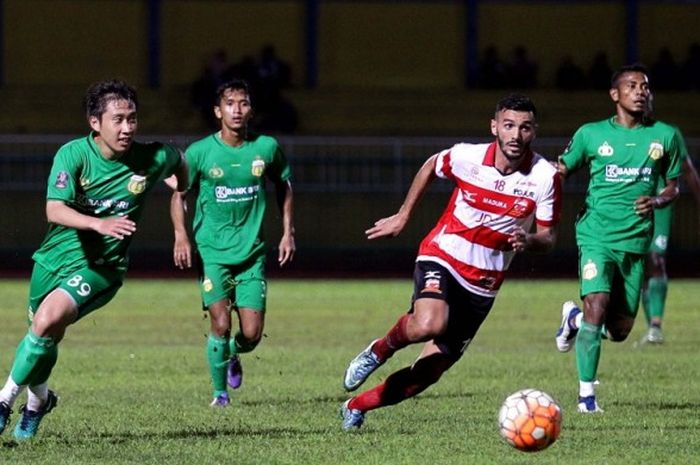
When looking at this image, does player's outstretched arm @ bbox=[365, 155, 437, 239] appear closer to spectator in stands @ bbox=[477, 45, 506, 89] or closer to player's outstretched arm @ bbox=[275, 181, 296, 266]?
player's outstretched arm @ bbox=[275, 181, 296, 266]

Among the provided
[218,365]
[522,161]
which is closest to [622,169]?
[522,161]

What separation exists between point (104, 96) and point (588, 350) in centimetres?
379

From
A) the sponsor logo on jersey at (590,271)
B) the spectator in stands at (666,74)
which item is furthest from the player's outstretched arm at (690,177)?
the spectator in stands at (666,74)

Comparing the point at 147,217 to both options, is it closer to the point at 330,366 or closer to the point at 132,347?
the point at 132,347

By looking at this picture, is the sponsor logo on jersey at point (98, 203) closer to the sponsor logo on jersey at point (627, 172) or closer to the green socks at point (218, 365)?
the green socks at point (218, 365)

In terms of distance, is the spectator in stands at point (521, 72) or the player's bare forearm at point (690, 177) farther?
the spectator in stands at point (521, 72)

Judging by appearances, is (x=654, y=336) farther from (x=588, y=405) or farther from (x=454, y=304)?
Answer: (x=454, y=304)

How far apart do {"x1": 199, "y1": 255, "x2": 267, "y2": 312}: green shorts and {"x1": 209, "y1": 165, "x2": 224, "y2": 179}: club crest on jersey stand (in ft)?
2.05

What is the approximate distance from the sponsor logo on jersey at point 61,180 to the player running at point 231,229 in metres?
2.64

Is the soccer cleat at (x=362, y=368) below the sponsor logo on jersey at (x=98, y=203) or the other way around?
below

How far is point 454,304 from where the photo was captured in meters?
9.41

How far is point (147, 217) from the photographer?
2803 cm

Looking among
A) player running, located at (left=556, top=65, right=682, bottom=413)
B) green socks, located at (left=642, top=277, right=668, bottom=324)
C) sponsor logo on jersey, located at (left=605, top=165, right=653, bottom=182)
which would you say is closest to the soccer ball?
player running, located at (left=556, top=65, right=682, bottom=413)

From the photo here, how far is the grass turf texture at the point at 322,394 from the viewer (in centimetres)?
879
